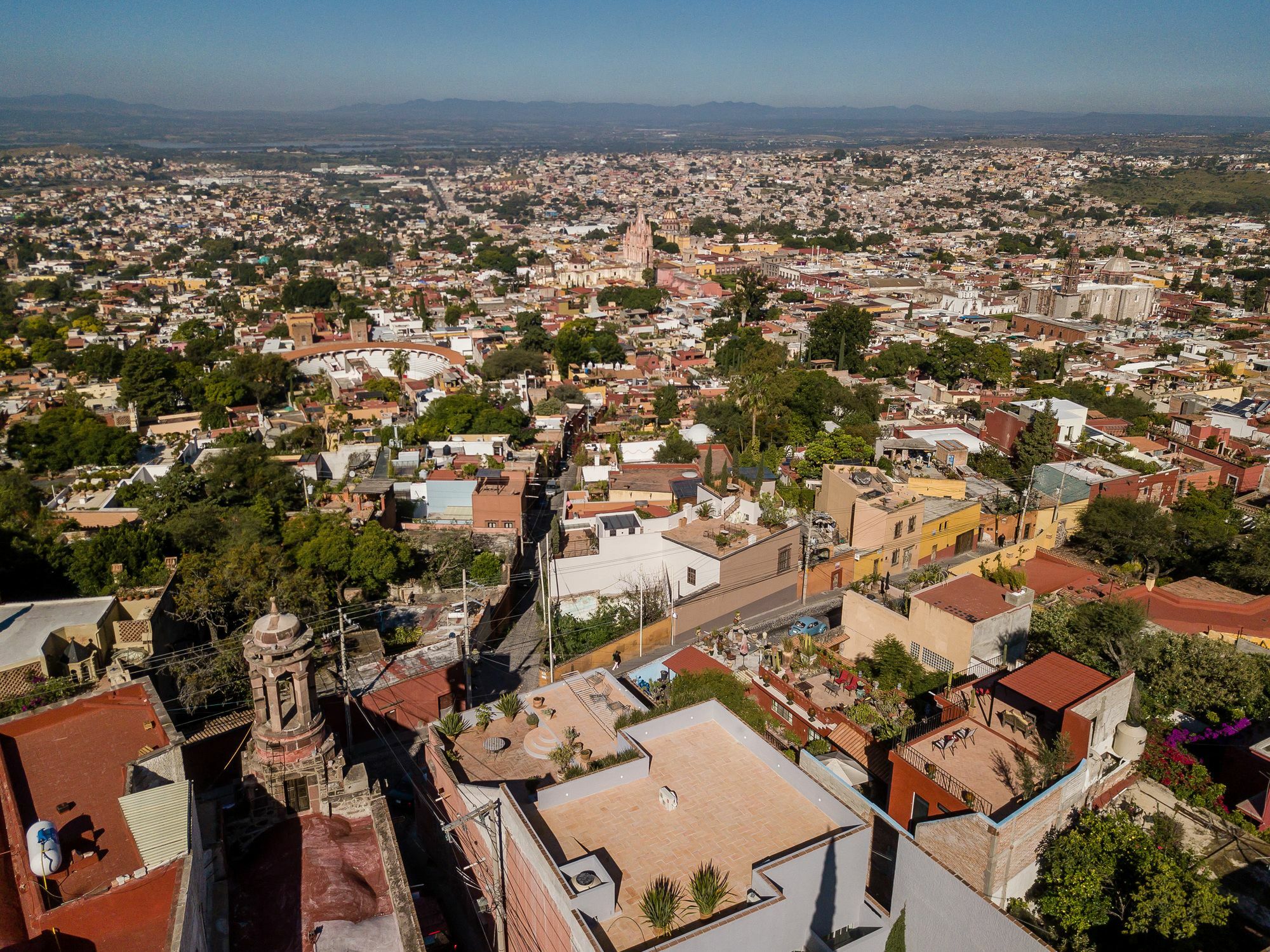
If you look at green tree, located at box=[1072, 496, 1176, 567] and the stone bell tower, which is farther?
green tree, located at box=[1072, 496, 1176, 567]

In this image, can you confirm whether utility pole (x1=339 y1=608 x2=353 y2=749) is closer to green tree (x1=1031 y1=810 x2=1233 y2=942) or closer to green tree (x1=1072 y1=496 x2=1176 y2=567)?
green tree (x1=1031 y1=810 x2=1233 y2=942)

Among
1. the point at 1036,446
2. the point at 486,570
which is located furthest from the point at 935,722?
the point at 1036,446

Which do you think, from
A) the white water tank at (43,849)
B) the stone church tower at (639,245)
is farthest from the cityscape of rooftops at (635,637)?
the stone church tower at (639,245)

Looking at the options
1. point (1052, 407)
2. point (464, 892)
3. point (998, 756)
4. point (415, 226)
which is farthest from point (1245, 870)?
point (415, 226)

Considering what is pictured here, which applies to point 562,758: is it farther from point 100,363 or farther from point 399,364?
point 100,363

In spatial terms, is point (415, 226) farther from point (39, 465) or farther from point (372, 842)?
point (372, 842)

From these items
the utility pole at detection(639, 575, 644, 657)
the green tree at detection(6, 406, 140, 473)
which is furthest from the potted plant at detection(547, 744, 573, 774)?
the green tree at detection(6, 406, 140, 473)

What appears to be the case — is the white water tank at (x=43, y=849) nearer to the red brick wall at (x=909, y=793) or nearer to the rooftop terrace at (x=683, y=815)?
the rooftop terrace at (x=683, y=815)
